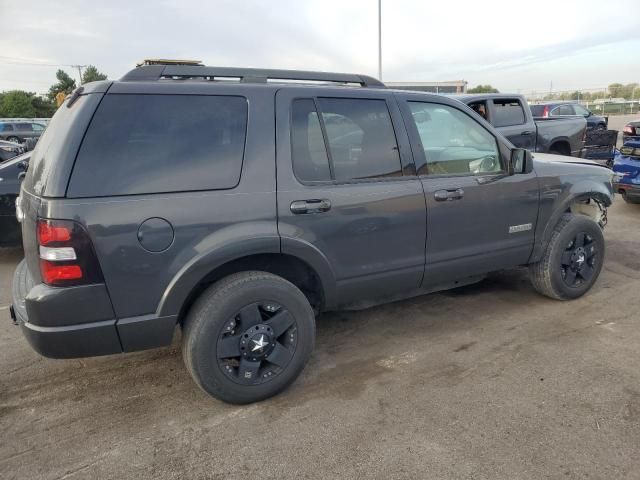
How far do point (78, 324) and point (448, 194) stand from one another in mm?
2425

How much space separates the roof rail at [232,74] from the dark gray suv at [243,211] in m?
0.01

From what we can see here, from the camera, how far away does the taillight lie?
7.38ft

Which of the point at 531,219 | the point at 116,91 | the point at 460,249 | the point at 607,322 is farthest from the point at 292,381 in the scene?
the point at 607,322

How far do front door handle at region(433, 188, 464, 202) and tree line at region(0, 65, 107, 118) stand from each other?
168 feet

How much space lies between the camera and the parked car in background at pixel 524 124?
737 cm

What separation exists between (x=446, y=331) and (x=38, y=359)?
3.05 m

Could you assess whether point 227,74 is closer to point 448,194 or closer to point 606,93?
point 448,194

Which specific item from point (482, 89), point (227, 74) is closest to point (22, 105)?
point (482, 89)

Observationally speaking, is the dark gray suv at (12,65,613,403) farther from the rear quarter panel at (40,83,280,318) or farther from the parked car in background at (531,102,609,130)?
the parked car in background at (531,102,609,130)

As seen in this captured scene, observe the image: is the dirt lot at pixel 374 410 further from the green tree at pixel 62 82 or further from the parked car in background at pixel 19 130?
the green tree at pixel 62 82

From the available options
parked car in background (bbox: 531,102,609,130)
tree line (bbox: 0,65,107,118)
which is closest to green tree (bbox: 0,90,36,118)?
tree line (bbox: 0,65,107,118)

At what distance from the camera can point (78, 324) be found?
7.77 feet

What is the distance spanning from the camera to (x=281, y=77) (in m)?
3.04

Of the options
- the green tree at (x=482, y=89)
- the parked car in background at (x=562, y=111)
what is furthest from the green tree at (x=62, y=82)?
the parked car in background at (x=562, y=111)
